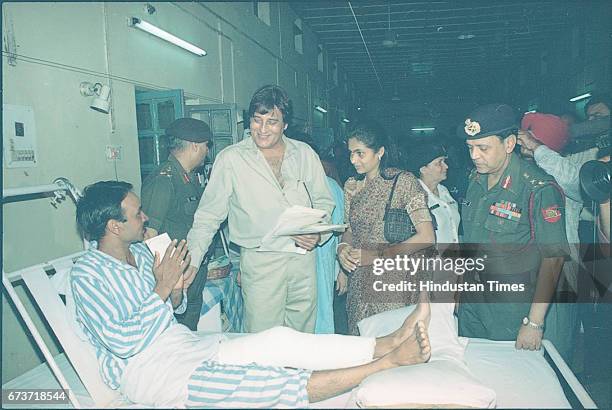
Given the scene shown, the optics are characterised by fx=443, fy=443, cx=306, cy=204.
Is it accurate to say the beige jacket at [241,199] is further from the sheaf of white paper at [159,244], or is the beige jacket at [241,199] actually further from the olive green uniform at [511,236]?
the olive green uniform at [511,236]

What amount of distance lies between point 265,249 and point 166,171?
3.10ft

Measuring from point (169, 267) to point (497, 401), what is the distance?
4.94 ft

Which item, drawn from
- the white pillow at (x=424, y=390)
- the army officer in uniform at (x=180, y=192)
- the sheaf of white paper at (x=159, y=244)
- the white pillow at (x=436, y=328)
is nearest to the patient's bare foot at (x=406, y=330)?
the white pillow at (x=436, y=328)

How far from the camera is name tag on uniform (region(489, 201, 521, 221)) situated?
6.96ft

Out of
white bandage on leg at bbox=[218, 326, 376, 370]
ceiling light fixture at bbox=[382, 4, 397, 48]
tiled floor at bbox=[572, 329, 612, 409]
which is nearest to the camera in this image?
white bandage on leg at bbox=[218, 326, 376, 370]

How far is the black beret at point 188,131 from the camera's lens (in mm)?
3062

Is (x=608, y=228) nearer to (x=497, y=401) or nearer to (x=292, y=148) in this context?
(x=497, y=401)

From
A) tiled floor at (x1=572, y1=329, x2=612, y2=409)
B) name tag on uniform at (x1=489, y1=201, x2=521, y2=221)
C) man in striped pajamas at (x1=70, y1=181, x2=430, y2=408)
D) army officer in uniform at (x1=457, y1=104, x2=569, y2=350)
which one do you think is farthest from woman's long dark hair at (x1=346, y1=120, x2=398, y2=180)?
tiled floor at (x1=572, y1=329, x2=612, y2=409)

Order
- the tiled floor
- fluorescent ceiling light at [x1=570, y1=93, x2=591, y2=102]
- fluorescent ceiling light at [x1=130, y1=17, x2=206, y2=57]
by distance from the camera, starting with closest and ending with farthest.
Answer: the tiled floor, fluorescent ceiling light at [x1=130, y1=17, x2=206, y2=57], fluorescent ceiling light at [x1=570, y1=93, x2=591, y2=102]

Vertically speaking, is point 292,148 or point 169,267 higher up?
point 292,148

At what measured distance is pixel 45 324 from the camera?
2.71 meters

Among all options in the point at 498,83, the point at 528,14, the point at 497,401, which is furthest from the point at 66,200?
the point at 498,83

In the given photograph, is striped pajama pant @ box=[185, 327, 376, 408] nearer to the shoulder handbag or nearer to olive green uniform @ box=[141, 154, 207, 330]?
the shoulder handbag

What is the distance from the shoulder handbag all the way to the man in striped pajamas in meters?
0.49
